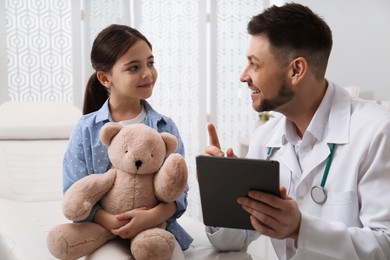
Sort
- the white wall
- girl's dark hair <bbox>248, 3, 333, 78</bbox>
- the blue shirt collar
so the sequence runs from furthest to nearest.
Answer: the white wall
the blue shirt collar
girl's dark hair <bbox>248, 3, 333, 78</bbox>

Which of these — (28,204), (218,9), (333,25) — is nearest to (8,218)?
(28,204)

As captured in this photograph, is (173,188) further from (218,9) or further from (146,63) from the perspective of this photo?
(218,9)

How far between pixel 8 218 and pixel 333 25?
2588mm

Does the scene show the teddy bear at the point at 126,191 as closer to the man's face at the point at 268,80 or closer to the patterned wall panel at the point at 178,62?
the man's face at the point at 268,80

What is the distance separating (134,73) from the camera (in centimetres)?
145

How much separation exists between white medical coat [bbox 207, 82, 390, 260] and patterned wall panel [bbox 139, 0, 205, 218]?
2156 millimetres

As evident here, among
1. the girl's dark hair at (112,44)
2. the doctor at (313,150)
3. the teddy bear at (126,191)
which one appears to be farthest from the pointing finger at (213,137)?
the girl's dark hair at (112,44)

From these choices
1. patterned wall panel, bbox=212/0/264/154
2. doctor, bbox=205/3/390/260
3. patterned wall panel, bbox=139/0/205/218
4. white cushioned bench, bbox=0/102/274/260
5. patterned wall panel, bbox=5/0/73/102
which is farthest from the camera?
patterned wall panel, bbox=212/0/264/154

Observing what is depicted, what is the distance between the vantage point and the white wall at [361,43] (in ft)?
10.6

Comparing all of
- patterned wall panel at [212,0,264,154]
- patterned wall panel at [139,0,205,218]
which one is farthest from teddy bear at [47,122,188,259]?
patterned wall panel at [212,0,264,154]

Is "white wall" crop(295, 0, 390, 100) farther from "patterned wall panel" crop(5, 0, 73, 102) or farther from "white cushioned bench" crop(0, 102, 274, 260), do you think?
"white cushioned bench" crop(0, 102, 274, 260)

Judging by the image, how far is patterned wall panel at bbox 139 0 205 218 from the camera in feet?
11.2

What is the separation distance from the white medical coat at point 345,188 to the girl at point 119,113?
0.21 meters

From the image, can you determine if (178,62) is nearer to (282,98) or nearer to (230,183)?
(282,98)
